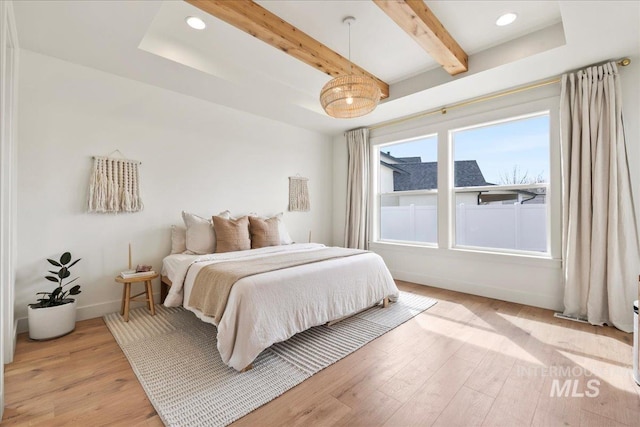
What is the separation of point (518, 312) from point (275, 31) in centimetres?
357

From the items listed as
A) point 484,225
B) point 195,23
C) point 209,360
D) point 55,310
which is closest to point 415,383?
point 209,360

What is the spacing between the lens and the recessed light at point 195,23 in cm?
231

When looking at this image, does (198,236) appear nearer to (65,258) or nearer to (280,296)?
(65,258)

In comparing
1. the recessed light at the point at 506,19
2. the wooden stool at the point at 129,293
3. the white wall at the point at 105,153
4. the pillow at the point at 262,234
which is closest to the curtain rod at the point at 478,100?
the recessed light at the point at 506,19

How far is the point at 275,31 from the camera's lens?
2.34 meters

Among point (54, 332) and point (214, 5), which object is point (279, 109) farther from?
point (54, 332)

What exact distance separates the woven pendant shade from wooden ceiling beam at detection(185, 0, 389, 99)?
0.51 meters

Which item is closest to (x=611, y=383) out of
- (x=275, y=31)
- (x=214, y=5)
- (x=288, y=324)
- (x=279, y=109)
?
(x=288, y=324)

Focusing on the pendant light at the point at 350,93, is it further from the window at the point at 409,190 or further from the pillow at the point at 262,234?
the window at the point at 409,190

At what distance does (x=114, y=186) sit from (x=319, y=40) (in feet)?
8.19

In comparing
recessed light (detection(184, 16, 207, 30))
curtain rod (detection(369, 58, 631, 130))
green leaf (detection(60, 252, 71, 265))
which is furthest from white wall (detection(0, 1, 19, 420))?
curtain rod (detection(369, 58, 631, 130))

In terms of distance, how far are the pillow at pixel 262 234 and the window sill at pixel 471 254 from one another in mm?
1829

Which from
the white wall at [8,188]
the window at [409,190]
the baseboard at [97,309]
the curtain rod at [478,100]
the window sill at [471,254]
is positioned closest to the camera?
the white wall at [8,188]

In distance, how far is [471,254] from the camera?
3604 millimetres
